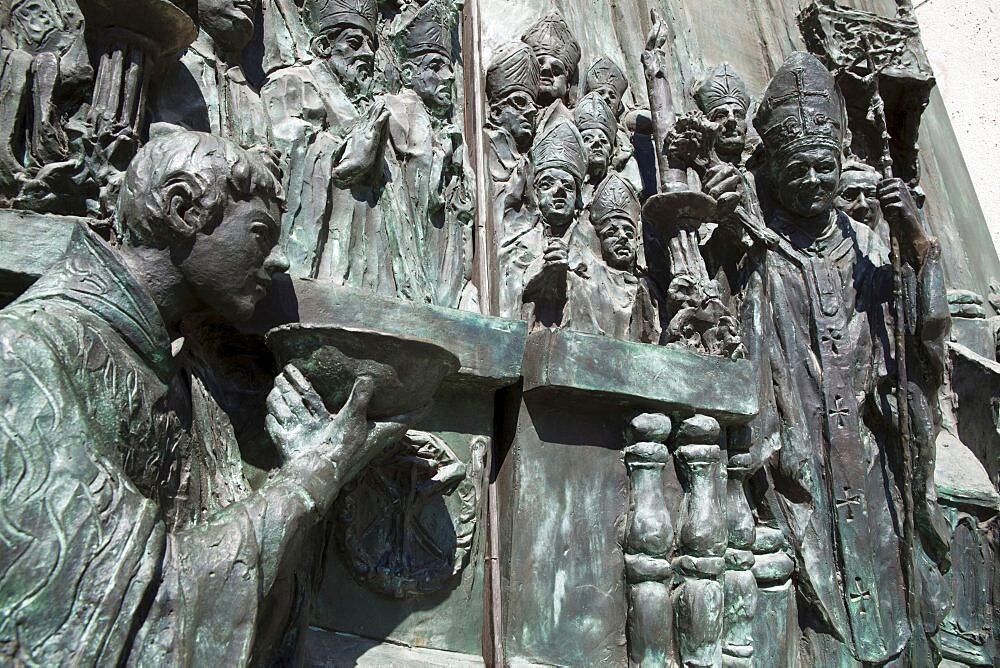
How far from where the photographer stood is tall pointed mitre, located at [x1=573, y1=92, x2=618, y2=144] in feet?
16.0

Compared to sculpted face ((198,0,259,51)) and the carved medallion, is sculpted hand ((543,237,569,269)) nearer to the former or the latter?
the carved medallion

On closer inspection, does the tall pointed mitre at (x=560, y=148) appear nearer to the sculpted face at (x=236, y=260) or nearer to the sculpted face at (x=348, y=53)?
the sculpted face at (x=348, y=53)

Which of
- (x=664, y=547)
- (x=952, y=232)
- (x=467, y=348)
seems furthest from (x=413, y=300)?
(x=952, y=232)

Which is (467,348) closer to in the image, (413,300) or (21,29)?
(413,300)

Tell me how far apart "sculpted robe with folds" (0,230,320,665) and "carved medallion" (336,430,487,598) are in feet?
2.22

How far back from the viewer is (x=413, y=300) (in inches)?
151

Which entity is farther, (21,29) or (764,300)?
(764,300)

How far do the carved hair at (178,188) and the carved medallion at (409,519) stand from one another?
1.05 metres

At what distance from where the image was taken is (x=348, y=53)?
13.9ft

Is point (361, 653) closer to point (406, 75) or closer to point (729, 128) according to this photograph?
point (406, 75)

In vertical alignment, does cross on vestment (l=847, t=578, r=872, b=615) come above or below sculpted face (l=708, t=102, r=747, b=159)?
below

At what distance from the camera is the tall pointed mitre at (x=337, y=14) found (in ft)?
14.0

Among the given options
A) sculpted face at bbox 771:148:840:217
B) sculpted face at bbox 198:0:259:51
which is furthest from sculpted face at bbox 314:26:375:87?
sculpted face at bbox 771:148:840:217

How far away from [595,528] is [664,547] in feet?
0.87
